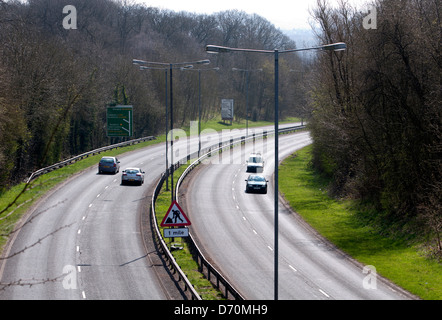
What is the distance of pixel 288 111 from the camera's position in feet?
427

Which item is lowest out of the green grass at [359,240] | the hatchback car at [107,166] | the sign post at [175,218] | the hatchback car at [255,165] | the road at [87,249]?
the green grass at [359,240]

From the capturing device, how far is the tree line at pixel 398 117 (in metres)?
30.9

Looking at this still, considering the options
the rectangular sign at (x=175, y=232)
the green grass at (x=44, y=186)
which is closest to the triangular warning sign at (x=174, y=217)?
the rectangular sign at (x=175, y=232)

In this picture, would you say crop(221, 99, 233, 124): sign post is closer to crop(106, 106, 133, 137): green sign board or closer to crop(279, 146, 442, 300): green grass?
crop(106, 106, 133, 137): green sign board

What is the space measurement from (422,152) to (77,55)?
55.3 metres

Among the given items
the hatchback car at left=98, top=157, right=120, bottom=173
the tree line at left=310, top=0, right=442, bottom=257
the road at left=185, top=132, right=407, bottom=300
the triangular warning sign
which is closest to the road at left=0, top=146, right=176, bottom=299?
the triangular warning sign

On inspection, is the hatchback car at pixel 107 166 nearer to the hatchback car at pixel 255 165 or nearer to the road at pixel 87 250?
the road at pixel 87 250

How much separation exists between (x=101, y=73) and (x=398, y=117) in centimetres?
4864

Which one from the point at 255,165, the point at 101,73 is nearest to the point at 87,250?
the point at 255,165

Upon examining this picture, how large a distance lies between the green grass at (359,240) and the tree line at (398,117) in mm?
1134

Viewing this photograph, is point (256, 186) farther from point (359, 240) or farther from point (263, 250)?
point (263, 250)

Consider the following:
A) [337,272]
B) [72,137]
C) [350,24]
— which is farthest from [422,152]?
[72,137]

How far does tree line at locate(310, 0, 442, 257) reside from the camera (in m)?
30.9
